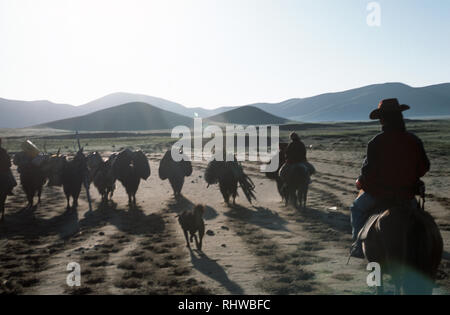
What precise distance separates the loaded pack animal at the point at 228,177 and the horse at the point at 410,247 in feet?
29.5

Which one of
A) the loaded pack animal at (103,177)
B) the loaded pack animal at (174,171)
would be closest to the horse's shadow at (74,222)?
the loaded pack animal at (103,177)

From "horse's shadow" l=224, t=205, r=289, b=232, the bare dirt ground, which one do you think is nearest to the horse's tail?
the bare dirt ground

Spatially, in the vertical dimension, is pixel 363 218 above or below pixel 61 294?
above

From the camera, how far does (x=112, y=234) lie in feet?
32.2

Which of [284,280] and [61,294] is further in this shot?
[284,280]

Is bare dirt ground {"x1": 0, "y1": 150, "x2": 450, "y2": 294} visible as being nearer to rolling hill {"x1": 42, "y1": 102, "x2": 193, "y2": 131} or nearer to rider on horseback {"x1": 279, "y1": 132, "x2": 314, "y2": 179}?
rider on horseback {"x1": 279, "y1": 132, "x2": 314, "y2": 179}

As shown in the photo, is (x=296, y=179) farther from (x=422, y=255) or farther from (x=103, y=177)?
(x=422, y=255)

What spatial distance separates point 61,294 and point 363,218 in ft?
16.1

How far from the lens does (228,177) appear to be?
44.7ft

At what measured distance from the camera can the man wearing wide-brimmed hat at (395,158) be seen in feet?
15.8

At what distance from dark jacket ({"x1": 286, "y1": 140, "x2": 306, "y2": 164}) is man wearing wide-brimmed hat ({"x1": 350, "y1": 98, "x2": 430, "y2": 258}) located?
7.01 metres
